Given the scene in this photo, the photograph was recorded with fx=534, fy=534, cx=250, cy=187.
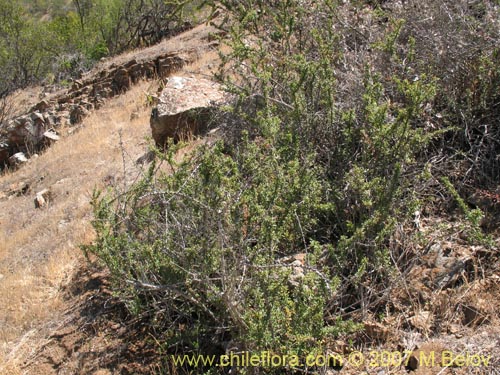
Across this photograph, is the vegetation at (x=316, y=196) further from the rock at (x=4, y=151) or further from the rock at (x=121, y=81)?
the rock at (x=4, y=151)

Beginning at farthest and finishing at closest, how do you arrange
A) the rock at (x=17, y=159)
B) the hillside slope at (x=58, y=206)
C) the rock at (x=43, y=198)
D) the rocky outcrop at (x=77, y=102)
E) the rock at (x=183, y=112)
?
the rocky outcrop at (x=77, y=102) < the rock at (x=17, y=159) < the rock at (x=43, y=198) < the rock at (x=183, y=112) < the hillside slope at (x=58, y=206)

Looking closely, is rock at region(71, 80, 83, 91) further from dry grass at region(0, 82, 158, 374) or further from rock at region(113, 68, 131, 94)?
dry grass at region(0, 82, 158, 374)

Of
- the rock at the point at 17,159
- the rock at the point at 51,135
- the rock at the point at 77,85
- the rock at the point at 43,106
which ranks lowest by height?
the rock at the point at 17,159

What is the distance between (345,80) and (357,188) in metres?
1.59

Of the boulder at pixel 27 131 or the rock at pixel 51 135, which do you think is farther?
the boulder at pixel 27 131

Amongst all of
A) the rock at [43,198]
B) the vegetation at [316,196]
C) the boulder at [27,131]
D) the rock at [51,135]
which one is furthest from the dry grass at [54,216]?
the vegetation at [316,196]

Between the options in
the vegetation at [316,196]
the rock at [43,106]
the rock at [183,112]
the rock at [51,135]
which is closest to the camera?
the vegetation at [316,196]

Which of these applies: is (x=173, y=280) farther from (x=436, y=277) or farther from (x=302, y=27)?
(x=302, y=27)

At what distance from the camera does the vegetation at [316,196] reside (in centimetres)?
364

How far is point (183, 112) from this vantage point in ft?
26.0

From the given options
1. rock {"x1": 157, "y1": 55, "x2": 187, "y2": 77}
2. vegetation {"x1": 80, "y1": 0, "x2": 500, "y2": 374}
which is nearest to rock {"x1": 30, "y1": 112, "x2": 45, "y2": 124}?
rock {"x1": 157, "y1": 55, "x2": 187, "y2": 77}

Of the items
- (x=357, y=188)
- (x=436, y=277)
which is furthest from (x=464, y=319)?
(x=357, y=188)

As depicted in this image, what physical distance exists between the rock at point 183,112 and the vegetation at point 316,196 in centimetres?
219

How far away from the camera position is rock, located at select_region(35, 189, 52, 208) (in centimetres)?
836
